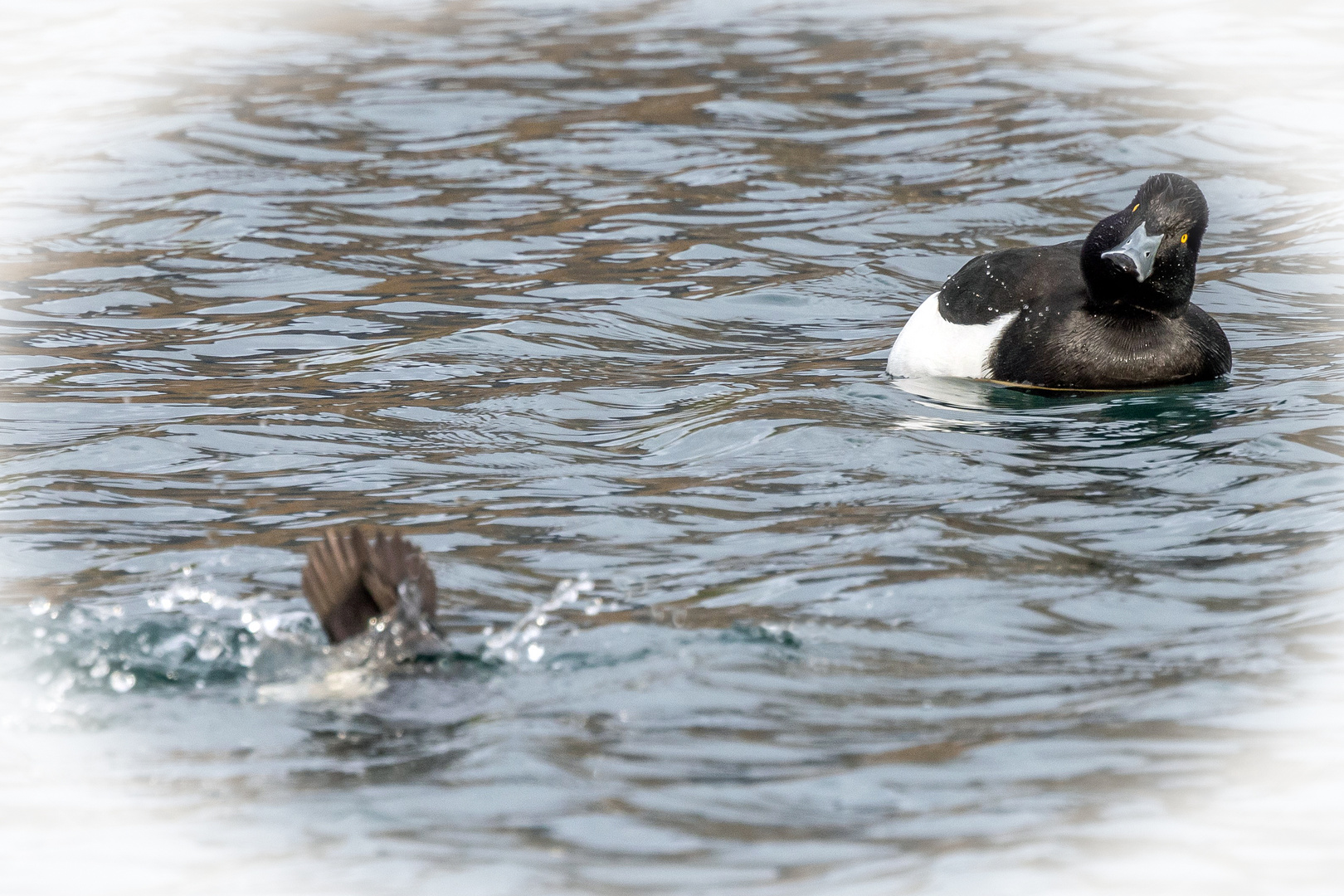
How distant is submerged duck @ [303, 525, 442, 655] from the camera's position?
4.57m

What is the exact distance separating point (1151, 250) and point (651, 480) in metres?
2.67

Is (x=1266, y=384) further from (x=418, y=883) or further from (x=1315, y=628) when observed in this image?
(x=418, y=883)

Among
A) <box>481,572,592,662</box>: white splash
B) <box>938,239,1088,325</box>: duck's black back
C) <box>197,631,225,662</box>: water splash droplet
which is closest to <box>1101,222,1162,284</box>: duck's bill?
<box>938,239,1088,325</box>: duck's black back

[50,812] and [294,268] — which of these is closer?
[50,812]

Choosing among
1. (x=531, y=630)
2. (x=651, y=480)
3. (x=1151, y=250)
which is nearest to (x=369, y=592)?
(x=531, y=630)

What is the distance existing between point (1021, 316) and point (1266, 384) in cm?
118

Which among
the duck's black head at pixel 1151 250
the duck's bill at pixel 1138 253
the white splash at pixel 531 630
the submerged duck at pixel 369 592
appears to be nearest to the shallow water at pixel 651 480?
the white splash at pixel 531 630

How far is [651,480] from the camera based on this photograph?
625 centimetres

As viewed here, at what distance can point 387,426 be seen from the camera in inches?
276

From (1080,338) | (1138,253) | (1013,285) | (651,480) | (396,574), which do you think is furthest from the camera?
(1013,285)

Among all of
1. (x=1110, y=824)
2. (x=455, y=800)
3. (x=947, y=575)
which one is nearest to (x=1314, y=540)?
(x=947, y=575)

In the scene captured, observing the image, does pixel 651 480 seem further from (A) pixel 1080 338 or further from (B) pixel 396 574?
(A) pixel 1080 338

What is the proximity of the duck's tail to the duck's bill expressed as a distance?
391 centimetres

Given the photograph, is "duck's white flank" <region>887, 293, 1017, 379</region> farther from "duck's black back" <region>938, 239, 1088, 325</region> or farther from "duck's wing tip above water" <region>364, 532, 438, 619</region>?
"duck's wing tip above water" <region>364, 532, 438, 619</region>
